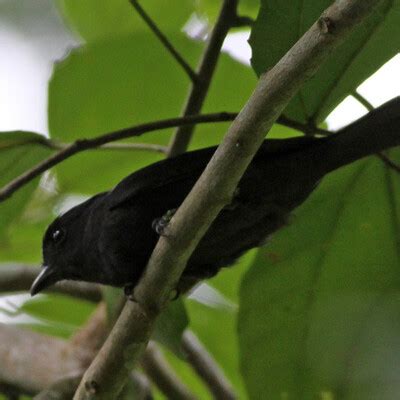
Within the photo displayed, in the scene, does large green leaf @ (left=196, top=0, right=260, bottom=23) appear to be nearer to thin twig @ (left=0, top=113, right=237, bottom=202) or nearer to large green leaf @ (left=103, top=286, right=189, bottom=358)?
thin twig @ (left=0, top=113, right=237, bottom=202)

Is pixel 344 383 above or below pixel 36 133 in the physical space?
below

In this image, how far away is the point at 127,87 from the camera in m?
3.08

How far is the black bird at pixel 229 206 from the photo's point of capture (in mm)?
2486

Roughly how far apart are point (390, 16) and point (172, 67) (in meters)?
0.97

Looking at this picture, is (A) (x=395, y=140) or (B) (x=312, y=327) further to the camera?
(B) (x=312, y=327)

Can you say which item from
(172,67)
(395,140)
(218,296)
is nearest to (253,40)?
(395,140)

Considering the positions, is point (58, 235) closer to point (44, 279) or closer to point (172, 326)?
point (44, 279)

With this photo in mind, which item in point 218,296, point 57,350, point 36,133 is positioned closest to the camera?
point 36,133

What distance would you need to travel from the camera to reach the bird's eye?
10.5 feet

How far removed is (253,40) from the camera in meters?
2.23

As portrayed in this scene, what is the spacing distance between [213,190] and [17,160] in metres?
0.91

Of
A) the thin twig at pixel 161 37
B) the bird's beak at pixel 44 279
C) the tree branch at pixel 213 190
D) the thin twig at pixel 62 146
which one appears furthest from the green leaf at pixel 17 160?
the tree branch at pixel 213 190

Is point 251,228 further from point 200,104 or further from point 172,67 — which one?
point 172,67

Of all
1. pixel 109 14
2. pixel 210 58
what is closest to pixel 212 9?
pixel 109 14
